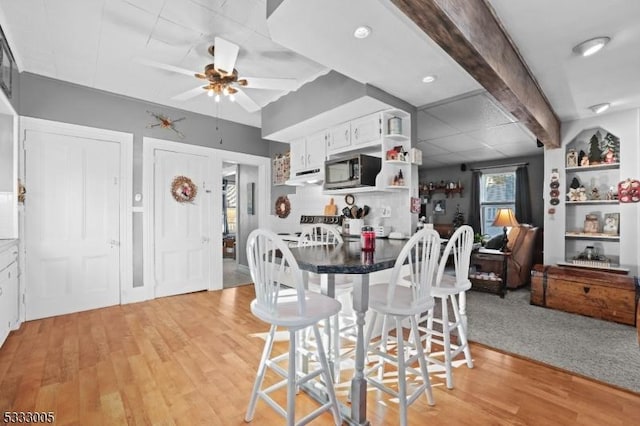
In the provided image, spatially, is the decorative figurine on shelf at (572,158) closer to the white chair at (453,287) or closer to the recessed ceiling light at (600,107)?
the recessed ceiling light at (600,107)

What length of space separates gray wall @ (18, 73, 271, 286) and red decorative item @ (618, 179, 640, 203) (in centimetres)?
489

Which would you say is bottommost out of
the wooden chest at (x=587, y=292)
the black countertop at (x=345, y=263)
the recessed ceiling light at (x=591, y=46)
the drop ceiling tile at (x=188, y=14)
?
the wooden chest at (x=587, y=292)

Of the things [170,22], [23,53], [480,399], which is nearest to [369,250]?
[480,399]

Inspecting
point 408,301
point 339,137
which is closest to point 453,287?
point 408,301

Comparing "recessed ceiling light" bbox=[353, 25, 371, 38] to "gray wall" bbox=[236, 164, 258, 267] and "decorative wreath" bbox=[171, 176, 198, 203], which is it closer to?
"decorative wreath" bbox=[171, 176, 198, 203]

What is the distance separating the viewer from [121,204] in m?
3.72

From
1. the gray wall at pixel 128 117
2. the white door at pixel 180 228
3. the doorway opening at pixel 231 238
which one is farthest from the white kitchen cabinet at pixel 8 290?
the doorway opening at pixel 231 238

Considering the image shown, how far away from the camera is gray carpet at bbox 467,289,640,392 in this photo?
2.21m

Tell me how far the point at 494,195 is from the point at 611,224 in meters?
3.79

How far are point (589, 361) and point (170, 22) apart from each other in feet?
13.9

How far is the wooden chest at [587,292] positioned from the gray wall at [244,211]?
4376mm

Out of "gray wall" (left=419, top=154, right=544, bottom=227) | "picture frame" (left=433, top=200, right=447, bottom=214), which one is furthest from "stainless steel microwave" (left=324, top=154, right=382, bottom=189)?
"picture frame" (left=433, top=200, right=447, bottom=214)

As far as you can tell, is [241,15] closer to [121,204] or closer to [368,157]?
[368,157]

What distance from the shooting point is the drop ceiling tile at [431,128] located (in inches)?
157
